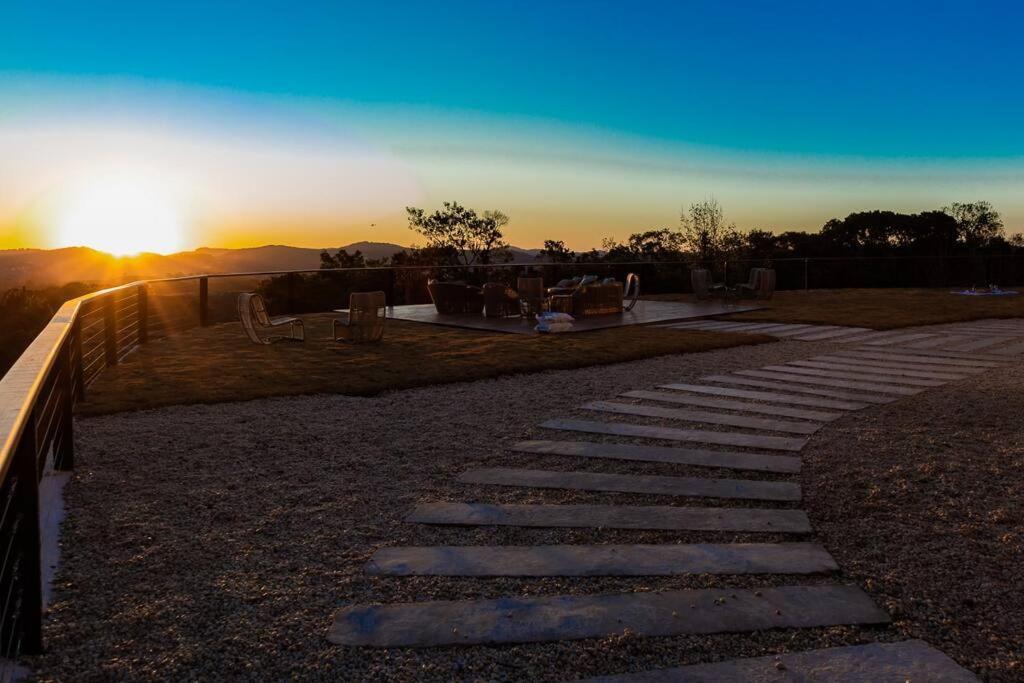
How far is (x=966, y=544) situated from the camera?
2.62 m

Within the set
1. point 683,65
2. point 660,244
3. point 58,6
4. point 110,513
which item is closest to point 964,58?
point 683,65

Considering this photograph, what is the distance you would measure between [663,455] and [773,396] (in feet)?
6.44

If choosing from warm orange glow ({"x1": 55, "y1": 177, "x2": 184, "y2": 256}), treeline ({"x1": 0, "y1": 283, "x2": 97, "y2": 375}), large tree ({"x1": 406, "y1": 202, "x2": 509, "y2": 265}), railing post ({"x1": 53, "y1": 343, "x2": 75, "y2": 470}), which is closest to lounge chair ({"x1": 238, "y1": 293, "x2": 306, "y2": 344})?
warm orange glow ({"x1": 55, "y1": 177, "x2": 184, "y2": 256})

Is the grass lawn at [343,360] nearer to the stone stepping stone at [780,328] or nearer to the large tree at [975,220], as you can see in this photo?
the stone stepping stone at [780,328]

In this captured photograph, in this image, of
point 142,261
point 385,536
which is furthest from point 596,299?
point 385,536

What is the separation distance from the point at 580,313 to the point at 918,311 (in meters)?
5.97

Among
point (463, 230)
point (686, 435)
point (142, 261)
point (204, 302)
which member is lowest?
point (686, 435)

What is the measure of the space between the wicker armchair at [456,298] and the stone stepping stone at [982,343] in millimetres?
7006

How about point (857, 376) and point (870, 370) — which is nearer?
point (857, 376)

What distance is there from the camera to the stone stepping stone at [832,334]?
899 centimetres

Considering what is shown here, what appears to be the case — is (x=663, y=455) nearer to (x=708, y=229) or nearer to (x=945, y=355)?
(x=945, y=355)

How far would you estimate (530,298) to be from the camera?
11398 mm

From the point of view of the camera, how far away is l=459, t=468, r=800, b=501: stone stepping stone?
3203 mm

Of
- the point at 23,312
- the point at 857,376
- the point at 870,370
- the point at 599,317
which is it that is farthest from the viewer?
the point at 23,312
